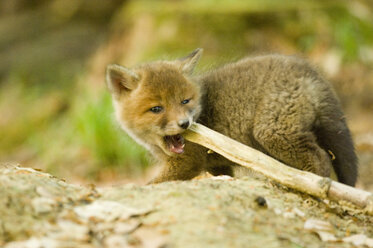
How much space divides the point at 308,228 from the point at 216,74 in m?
2.39

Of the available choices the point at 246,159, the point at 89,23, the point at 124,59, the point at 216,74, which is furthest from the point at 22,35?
the point at 246,159

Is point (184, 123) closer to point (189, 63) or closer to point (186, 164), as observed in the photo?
point (186, 164)

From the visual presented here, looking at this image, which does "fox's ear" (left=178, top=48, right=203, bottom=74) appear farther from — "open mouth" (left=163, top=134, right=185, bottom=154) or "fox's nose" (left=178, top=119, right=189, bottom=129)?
"fox's nose" (left=178, top=119, right=189, bottom=129)

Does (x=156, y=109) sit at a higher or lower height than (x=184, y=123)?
higher

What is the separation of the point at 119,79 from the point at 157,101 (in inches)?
23.2

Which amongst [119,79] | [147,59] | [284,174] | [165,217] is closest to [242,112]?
[284,174]

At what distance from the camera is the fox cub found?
14.2 feet

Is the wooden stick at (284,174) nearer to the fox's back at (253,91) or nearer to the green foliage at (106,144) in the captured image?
Answer: the fox's back at (253,91)

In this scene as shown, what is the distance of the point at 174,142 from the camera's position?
14.9 feet

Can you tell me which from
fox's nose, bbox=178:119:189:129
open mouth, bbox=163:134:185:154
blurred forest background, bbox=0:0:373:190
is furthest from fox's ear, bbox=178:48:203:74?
blurred forest background, bbox=0:0:373:190

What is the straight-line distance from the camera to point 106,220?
290cm

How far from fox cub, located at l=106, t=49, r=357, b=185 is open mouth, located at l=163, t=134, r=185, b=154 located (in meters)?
0.01

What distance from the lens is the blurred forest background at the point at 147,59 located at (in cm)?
845

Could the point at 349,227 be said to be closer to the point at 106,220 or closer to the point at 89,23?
the point at 106,220
